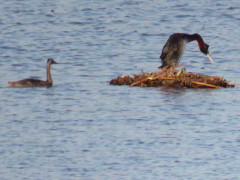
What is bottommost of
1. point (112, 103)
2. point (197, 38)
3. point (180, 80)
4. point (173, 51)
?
point (112, 103)

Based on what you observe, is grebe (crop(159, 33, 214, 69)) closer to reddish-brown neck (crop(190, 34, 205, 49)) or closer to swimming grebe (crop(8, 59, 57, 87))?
reddish-brown neck (crop(190, 34, 205, 49))

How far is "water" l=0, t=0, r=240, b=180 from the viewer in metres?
11.7

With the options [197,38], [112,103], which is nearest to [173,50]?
[197,38]

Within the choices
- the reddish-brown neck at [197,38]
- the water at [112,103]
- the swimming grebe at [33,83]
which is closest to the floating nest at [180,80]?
the water at [112,103]

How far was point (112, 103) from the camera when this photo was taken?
615 inches

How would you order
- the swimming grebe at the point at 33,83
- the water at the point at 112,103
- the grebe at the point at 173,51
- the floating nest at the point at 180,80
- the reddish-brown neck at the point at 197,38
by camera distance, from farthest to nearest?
1. the reddish-brown neck at the point at 197,38
2. the grebe at the point at 173,51
3. the swimming grebe at the point at 33,83
4. the floating nest at the point at 180,80
5. the water at the point at 112,103

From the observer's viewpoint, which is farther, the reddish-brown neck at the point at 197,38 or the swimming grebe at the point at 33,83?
the reddish-brown neck at the point at 197,38

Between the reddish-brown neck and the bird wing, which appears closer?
the bird wing

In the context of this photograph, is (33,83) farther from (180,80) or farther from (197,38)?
(197,38)

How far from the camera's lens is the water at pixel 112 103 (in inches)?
461

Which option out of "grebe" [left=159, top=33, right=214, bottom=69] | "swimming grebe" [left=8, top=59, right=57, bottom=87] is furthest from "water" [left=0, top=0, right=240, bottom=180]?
"grebe" [left=159, top=33, right=214, bottom=69]

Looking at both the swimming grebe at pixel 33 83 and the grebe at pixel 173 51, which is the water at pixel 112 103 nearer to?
the swimming grebe at pixel 33 83

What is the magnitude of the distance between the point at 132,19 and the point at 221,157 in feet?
48.1

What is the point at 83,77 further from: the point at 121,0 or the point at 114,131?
the point at 121,0
